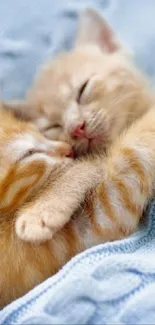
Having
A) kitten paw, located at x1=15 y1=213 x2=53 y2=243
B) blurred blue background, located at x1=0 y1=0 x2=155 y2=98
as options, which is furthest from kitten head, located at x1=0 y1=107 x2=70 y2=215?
blurred blue background, located at x1=0 y1=0 x2=155 y2=98

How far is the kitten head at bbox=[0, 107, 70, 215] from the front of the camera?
1142mm

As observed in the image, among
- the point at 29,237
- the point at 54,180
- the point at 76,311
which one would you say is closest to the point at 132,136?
the point at 54,180

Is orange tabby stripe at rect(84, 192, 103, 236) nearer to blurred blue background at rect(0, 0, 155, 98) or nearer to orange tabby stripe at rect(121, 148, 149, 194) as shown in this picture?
orange tabby stripe at rect(121, 148, 149, 194)

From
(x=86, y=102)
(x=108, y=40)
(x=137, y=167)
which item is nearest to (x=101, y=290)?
(x=137, y=167)

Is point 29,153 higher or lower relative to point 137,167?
lower

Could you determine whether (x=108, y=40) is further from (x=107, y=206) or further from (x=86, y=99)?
(x=107, y=206)

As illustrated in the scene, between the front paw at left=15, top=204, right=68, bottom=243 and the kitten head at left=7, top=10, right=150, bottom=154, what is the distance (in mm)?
313

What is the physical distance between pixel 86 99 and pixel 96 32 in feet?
1.37

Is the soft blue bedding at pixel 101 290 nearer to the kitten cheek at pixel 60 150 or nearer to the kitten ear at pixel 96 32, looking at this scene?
the kitten cheek at pixel 60 150

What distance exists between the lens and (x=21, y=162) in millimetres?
1169

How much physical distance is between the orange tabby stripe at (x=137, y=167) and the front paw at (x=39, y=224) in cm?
17

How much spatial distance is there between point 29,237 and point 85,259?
128mm

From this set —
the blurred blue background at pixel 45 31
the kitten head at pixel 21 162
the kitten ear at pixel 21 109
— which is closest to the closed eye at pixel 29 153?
the kitten head at pixel 21 162

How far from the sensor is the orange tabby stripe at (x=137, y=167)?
108 cm
